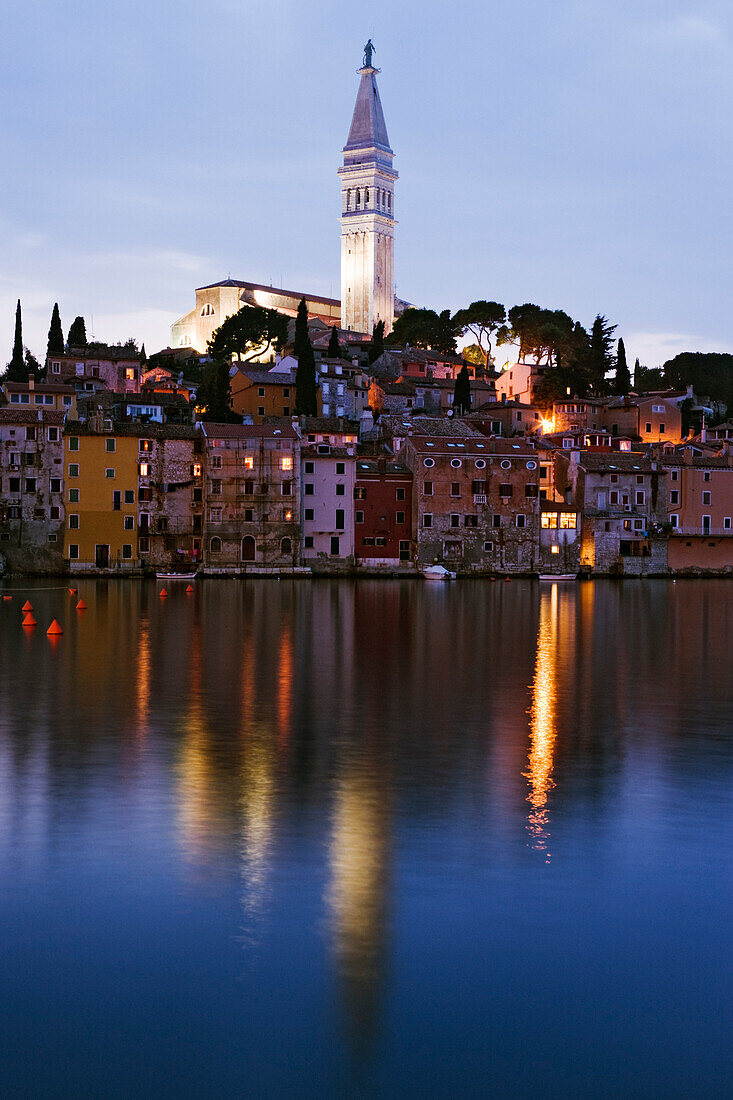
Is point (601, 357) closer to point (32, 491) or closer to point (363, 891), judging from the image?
point (32, 491)

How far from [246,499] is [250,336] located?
163 ft

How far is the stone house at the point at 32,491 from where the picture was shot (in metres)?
66.9

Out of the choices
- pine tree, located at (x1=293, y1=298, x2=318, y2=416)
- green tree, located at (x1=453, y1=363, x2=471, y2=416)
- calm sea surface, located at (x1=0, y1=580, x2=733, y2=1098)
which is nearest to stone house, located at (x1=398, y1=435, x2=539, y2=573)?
pine tree, located at (x1=293, y1=298, x2=318, y2=416)

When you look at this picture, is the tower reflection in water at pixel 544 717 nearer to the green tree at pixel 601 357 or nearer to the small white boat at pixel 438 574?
the small white boat at pixel 438 574

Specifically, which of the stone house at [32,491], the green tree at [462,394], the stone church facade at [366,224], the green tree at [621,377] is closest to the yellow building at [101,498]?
the stone house at [32,491]

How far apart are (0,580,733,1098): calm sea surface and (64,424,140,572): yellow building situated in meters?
46.1

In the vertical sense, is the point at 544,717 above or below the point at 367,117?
below

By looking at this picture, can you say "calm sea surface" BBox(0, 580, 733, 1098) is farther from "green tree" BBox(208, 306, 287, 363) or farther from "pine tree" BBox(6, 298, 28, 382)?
"green tree" BBox(208, 306, 287, 363)

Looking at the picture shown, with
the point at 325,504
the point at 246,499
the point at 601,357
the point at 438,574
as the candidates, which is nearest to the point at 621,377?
the point at 601,357

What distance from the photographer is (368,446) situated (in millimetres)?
80688

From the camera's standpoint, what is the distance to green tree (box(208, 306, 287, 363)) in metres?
115

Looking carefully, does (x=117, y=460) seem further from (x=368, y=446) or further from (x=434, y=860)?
(x=434, y=860)

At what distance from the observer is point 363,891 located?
32.2 feet

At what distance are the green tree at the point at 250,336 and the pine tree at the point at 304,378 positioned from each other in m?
25.1
